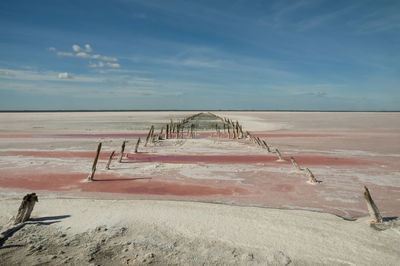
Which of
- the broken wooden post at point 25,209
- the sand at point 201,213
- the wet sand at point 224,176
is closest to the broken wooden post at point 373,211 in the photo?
the sand at point 201,213

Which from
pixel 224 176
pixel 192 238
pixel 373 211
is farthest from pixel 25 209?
pixel 373 211

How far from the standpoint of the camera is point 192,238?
483cm

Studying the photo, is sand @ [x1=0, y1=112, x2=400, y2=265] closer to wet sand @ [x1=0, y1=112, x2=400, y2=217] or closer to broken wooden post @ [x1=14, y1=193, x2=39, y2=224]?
wet sand @ [x1=0, y1=112, x2=400, y2=217]

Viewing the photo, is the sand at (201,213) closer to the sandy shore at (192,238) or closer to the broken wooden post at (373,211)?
the sandy shore at (192,238)

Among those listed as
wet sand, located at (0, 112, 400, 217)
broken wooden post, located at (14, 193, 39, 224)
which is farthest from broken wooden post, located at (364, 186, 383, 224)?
broken wooden post, located at (14, 193, 39, 224)

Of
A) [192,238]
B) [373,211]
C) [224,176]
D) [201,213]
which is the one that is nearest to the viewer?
[192,238]

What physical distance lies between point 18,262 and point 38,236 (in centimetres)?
78

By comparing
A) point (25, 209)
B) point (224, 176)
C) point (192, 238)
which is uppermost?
point (25, 209)

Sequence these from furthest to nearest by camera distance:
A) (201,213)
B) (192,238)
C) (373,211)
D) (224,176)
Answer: (224,176)
(201,213)
(373,211)
(192,238)

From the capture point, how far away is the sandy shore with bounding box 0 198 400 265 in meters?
4.23

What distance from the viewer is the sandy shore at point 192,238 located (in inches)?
167

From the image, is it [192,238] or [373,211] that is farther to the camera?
[373,211]

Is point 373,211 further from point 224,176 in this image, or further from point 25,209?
point 25,209

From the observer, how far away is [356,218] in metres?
5.87
